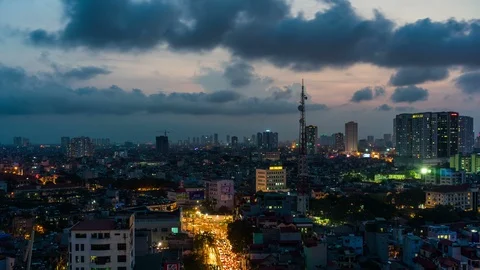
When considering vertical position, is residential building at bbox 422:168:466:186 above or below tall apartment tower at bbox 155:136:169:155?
below

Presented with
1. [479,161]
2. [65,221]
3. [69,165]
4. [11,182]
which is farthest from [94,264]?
[69,165]

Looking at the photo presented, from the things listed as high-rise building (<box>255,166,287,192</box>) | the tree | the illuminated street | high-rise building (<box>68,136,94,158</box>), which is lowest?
the illuminated street

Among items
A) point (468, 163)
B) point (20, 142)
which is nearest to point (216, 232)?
point (468, 163)

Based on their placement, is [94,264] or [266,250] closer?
[94,264]

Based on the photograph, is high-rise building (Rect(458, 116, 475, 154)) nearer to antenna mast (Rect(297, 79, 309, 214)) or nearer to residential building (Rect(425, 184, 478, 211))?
antenna mast (Rect(297, 79, 309, 214))

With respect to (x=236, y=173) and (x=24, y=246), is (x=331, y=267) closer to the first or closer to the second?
(x=24, y=246)

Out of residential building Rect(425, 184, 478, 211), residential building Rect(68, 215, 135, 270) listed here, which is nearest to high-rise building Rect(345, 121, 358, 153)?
residential building Rect(425, 184, 478, 211)

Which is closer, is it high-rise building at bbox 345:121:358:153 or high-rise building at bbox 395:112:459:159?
high-rise building at bbox 395:112:459:159
